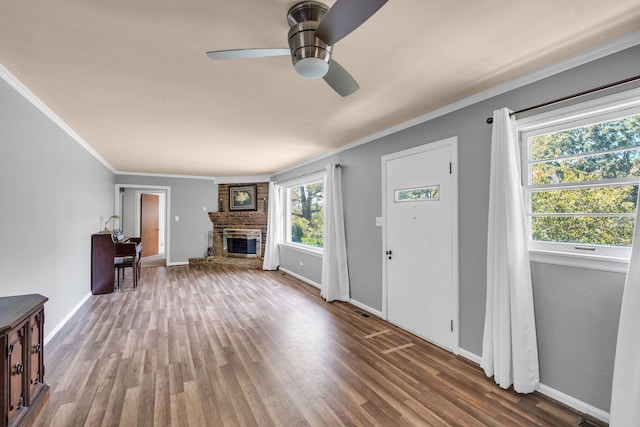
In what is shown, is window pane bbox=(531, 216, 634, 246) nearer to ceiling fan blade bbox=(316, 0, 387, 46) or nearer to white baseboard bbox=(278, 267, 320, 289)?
ceiling fan blade bbox=(316, 0, 387, 46)

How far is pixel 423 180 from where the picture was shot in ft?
9.98

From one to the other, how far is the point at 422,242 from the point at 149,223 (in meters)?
8.58

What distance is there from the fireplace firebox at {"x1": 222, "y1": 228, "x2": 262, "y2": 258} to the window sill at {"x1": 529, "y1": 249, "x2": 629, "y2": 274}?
19.4 ft

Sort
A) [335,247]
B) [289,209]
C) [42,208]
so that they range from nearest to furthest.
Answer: [42,208] → [335,247] → [289,209]

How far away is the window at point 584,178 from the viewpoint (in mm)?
1777

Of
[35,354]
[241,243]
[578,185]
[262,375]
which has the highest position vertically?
[578,185]

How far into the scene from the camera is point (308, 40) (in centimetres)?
145

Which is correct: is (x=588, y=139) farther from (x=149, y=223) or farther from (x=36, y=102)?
(x=149, y=223)

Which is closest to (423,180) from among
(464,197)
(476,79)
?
(464,197)

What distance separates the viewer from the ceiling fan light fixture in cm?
144

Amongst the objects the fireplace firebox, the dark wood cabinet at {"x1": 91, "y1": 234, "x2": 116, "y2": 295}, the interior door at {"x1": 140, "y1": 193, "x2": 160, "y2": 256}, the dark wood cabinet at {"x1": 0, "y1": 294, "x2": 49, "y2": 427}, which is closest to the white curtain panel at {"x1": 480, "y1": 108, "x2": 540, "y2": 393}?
the dark wood cabinet at {"x1": 0, "y1": 294, "x2": 49, "y2": 427}

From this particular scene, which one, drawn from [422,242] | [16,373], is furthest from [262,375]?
[422,242]

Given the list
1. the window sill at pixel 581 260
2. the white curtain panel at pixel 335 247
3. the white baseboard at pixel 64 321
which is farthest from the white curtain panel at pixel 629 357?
the white baseboard at pixel 64 321

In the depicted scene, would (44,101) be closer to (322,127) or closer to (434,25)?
(322,127)
